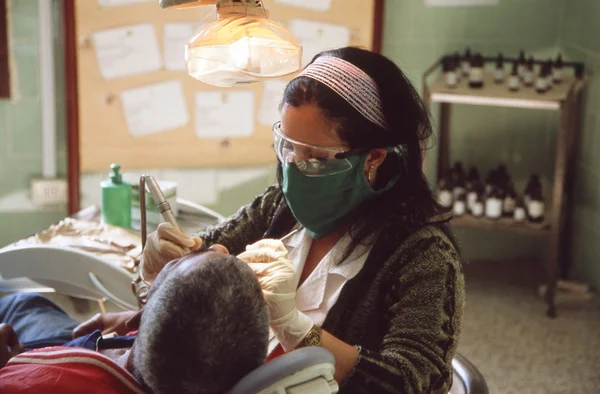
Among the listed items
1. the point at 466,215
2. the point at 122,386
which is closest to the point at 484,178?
the point at 466,215

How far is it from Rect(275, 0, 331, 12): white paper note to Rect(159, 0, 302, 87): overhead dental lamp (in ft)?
5.68

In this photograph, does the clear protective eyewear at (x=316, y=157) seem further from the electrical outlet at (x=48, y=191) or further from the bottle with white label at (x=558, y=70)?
the electrical outlet at (x=48, y=191)

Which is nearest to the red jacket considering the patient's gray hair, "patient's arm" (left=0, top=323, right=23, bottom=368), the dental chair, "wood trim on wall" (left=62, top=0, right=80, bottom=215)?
the patient's gray hair

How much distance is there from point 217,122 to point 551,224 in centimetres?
153

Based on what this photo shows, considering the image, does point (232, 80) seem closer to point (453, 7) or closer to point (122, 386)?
point (122, 386)

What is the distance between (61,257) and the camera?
6.73ft

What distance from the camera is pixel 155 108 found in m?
3.41

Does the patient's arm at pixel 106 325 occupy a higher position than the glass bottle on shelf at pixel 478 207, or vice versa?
the patient's arm at pixel 106 325

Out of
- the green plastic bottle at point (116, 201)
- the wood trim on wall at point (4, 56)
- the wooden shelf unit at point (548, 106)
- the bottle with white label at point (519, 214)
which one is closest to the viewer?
the green plastic bottle at point (116, 201)

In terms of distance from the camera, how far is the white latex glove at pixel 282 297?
117 cm

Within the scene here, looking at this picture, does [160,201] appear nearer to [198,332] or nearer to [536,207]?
[198,332]

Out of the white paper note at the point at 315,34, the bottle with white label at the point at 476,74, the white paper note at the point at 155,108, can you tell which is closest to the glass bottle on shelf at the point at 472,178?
the bottle with white label at the point at 476,74

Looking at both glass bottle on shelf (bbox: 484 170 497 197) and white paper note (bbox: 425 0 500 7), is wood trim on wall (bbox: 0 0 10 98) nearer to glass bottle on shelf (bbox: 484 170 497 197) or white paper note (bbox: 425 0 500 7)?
white paper note (bbox: 425 0 500 7)

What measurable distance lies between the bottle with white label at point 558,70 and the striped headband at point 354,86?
2.03 metres
